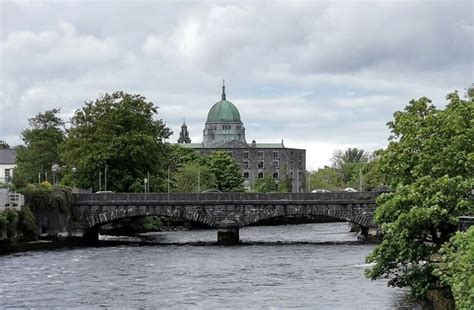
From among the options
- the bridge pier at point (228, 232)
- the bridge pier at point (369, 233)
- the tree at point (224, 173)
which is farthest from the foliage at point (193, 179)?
the bridge pier at point (369, 233)

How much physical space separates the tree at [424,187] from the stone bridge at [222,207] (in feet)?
180

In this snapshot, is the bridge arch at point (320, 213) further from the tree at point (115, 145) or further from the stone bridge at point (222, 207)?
the tree at point (115, 145)

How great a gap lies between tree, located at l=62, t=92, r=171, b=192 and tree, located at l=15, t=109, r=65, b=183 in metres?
21.3

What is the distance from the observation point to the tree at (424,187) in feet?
131

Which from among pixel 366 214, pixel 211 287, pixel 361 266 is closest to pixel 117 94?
pixel 366 214

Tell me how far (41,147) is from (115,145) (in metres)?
32.7

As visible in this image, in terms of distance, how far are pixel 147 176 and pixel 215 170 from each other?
7218 centimetres

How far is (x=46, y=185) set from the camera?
99375 millimetres

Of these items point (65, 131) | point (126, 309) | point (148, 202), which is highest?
point (65, 131)

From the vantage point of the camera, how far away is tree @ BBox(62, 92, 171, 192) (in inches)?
4454

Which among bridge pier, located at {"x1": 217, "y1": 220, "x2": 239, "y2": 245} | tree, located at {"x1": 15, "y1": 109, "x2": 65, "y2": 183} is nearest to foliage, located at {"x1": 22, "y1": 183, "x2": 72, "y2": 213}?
bridge pier, located at {"x1": 217, "y1": 220, "x2": 239, "y2": 245}

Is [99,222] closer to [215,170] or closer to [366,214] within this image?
[366,214]

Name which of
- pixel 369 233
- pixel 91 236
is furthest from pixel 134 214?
pixel 369 233

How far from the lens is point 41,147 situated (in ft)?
467
